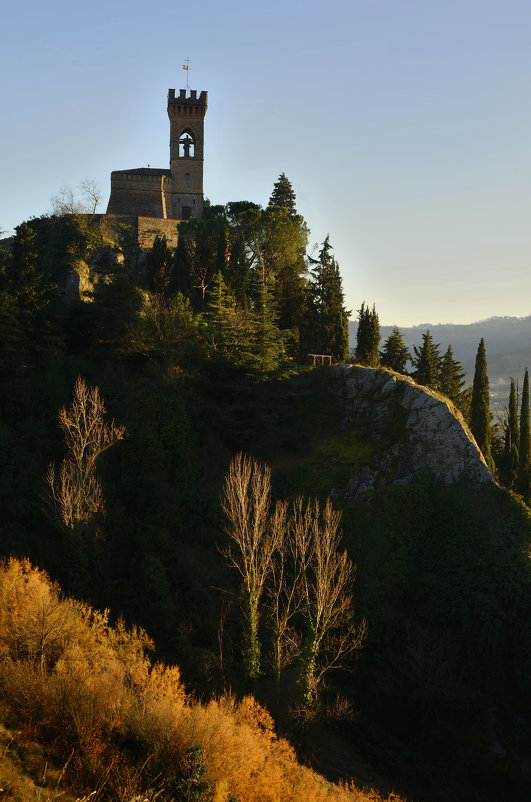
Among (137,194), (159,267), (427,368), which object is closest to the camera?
(159,267)

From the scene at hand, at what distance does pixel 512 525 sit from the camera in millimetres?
27875

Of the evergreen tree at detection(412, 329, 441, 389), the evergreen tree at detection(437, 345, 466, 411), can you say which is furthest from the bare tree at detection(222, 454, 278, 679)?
the evergreen tree at detection(437, 345, 466, 411)

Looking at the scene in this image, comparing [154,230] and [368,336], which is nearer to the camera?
[368,336]

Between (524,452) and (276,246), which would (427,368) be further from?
(276,246)

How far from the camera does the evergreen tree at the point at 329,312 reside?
145 ft

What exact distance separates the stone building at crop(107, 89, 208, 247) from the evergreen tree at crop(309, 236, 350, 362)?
13.9 metres

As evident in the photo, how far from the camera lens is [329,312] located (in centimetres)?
4522

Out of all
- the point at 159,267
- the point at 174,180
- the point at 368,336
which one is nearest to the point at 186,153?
the point at 174,180

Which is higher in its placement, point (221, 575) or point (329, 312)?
point (329, 312)

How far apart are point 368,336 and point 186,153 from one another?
30.5 m

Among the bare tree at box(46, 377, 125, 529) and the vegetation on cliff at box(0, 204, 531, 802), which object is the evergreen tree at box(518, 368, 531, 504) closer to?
the vegetation on cliff at box(0, 204, 531, 802)

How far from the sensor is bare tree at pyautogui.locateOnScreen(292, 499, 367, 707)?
23.6m

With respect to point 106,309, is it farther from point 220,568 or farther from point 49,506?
point 220,568

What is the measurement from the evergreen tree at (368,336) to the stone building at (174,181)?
61.9 ft
